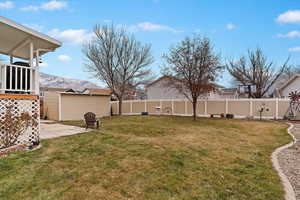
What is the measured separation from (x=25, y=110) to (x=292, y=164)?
7185mm

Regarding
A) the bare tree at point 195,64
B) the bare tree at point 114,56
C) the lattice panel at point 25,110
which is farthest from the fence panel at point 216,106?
the lattice panel at point 25,110

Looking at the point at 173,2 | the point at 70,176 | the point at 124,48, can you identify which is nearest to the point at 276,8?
the point at 173,2

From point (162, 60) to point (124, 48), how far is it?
614 cm

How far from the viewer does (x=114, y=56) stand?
18578 millimetres

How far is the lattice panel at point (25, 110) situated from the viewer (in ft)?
15.5

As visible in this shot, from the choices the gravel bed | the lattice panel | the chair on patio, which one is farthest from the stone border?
the chair on patio

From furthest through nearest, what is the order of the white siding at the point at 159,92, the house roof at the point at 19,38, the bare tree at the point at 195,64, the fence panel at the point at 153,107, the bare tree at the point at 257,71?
the white siding at the point at 159,92 → the bare tree at the point at 257,71 → the fence panel at the point at 153,107 → the bare tree at the point at 195,64 → the house roof at the point at 19,38

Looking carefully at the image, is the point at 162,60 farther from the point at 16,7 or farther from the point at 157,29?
the point at 16,7

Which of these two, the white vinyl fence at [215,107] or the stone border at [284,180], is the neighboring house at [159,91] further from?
the stone border at [284,180]

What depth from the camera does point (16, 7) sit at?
1092 cm

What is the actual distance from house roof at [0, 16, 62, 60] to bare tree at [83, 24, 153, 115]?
1103cm

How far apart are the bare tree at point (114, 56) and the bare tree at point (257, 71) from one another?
40.0ft

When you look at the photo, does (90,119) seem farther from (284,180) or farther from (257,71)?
(257,71)

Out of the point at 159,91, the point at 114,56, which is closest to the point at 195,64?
the point at 114,56
